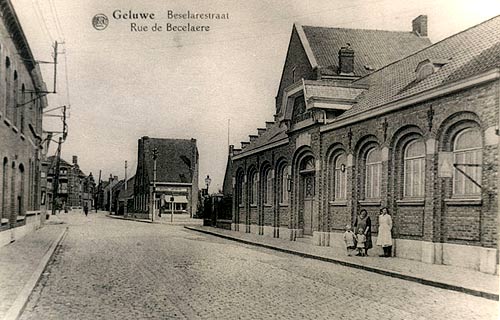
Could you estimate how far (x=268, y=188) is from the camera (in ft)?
95.2

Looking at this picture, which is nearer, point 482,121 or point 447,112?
point 482,121

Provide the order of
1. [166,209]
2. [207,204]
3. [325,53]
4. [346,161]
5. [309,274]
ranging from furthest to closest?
[166,209] < [207,204] < [325,53] < [346,161] < [309,274]

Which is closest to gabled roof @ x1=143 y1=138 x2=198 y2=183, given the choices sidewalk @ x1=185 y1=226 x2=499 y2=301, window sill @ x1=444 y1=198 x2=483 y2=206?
sidewalk @ x1=185 y1=226 x2=499 y2=301

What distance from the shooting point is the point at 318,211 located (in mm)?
21594

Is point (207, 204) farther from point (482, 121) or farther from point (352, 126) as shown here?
point (482, 121)

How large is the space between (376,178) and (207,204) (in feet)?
76.5

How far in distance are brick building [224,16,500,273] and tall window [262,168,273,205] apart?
4.1 inches

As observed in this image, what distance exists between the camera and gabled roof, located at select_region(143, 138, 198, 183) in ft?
213

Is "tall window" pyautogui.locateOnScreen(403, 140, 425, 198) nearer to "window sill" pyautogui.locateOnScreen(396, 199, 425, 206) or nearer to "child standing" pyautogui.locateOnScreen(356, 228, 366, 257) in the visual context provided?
"window sill" pyautogui.locateOnScreen(396, 199, 425, 206)

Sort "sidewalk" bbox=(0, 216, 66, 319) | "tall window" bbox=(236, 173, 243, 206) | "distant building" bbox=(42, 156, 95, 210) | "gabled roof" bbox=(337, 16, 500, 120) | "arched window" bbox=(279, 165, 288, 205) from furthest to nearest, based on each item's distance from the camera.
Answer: "distant building" bbox=(42, 156, 95, 210) → "tall window" bbox=(236, 173, 243, 206) → "arched window" bbox=(279, 165, 288, 205) → "gabled roof" bbox=(337, 16, 500, 120) → "sidewalk" bbox=(0, 216, 66, 319)

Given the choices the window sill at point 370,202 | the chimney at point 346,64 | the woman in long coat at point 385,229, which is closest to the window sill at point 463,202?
the woman in long coat at point 385,229

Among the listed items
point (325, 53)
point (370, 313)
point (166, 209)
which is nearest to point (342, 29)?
point (325, 53)

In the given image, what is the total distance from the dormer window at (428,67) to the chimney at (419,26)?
18754mm

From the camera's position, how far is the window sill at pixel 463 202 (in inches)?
531
